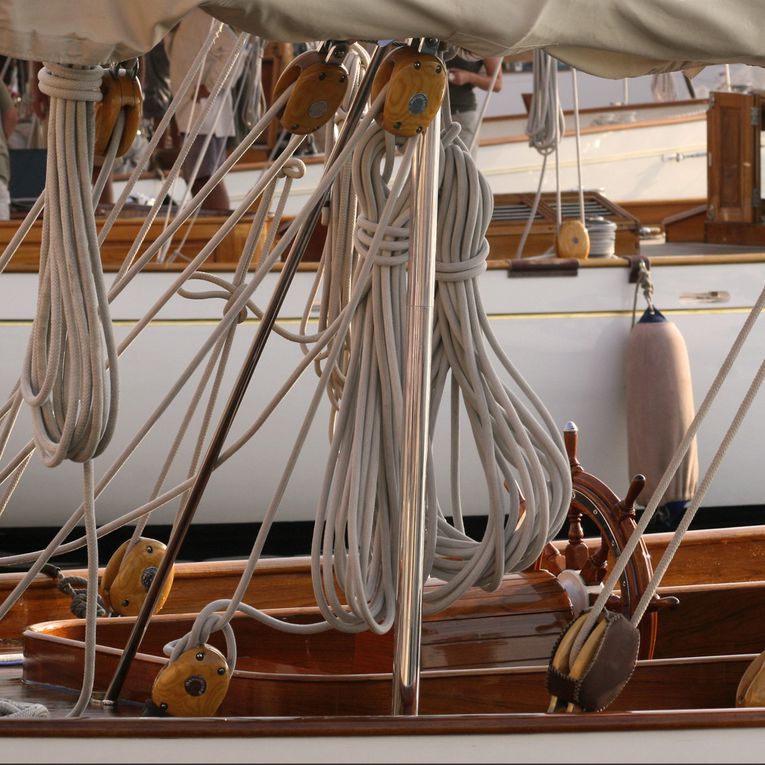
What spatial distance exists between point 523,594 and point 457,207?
0.68 metres

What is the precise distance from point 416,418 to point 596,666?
38 cm

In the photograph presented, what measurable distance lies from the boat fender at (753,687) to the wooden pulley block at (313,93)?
945mm

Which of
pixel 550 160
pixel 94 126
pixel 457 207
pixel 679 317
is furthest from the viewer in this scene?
pixel 550 160

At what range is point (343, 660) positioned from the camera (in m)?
2.00

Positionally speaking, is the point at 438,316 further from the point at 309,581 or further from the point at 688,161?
the point at 688,161

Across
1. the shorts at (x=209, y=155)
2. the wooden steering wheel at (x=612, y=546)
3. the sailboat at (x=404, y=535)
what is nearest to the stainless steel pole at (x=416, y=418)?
the sailboat at (x=404, y=535)

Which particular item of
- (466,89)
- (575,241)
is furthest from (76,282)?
(466,89)

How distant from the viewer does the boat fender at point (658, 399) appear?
14.5 ft

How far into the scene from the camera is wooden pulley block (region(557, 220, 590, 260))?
15.0ft

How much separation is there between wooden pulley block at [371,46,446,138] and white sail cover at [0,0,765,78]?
6 centimetres

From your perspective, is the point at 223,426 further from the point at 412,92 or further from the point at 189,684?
the point at 412,92

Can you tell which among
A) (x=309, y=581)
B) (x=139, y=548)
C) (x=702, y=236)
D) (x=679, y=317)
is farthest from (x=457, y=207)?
(x=702, y=236)

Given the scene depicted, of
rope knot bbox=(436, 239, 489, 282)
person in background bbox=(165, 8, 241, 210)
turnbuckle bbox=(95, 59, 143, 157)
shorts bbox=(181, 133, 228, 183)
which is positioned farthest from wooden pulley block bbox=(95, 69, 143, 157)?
shorts bbox=(181, 133, 228, 183)

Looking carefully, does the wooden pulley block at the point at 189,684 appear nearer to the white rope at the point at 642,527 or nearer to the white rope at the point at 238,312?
the white rope at the point at 238,312
